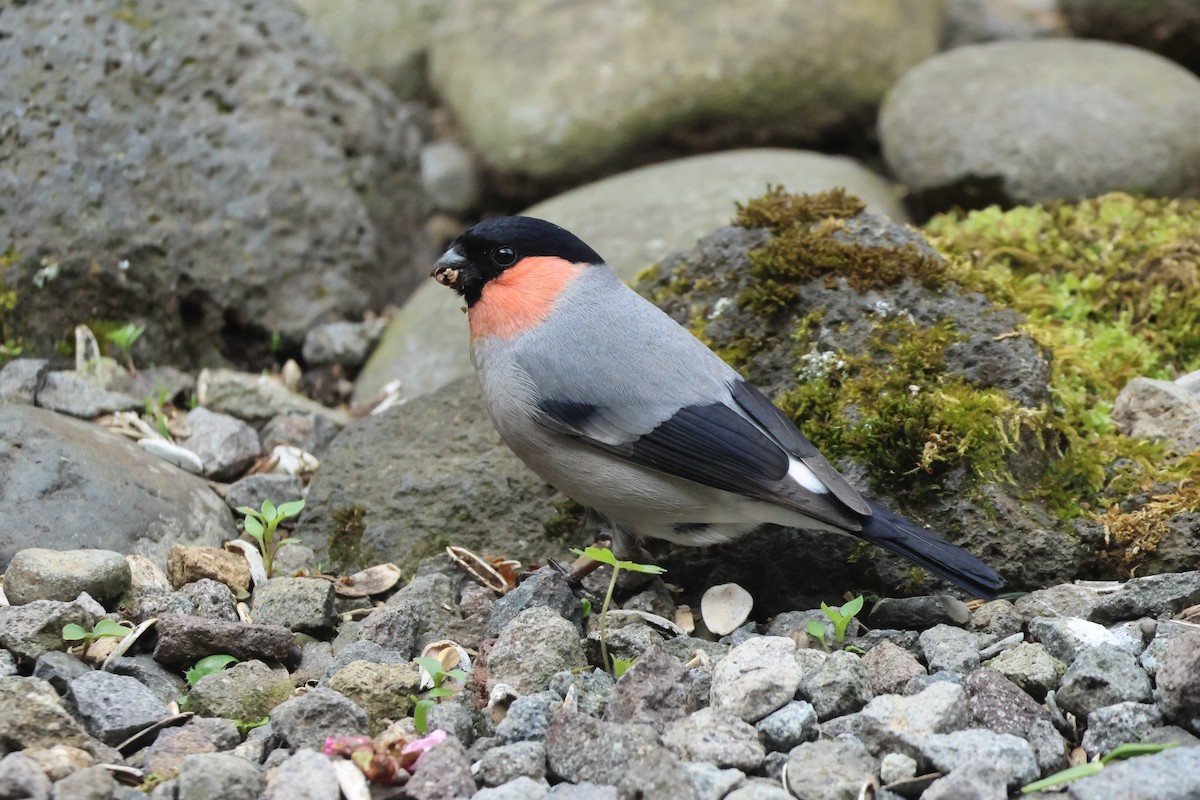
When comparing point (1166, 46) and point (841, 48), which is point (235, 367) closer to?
point (841, 48)

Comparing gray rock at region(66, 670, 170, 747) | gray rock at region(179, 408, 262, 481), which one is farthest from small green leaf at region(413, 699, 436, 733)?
gray rock at region(179, 408, 262, 481)

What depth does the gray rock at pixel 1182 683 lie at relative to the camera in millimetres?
2770

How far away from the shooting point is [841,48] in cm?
788

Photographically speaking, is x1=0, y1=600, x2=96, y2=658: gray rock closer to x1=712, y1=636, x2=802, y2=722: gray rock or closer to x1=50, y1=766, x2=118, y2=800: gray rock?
x1=50, y1=766, x2=118, y2=800: gray rock

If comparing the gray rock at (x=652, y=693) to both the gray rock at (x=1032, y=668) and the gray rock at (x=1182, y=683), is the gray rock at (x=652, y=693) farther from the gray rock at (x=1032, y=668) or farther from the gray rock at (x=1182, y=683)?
the gray rock at (x=1182, y=683)

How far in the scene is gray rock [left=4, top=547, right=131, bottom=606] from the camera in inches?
139

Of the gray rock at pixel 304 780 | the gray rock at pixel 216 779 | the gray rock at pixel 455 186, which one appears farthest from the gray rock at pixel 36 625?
the gray rock at pixel 455 186

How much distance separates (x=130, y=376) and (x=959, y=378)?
3.61 m

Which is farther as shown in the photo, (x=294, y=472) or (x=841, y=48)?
(x=841, y=48)

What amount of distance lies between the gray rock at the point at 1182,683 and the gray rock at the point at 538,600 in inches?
65.7

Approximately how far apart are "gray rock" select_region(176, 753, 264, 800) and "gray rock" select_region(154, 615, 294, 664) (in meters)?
0.71

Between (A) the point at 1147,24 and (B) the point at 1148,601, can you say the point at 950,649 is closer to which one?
(B) the point at 1148,601

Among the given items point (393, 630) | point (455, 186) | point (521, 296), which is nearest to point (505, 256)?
point (521, 296)

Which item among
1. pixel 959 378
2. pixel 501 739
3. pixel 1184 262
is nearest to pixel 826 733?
pixel 501 739
